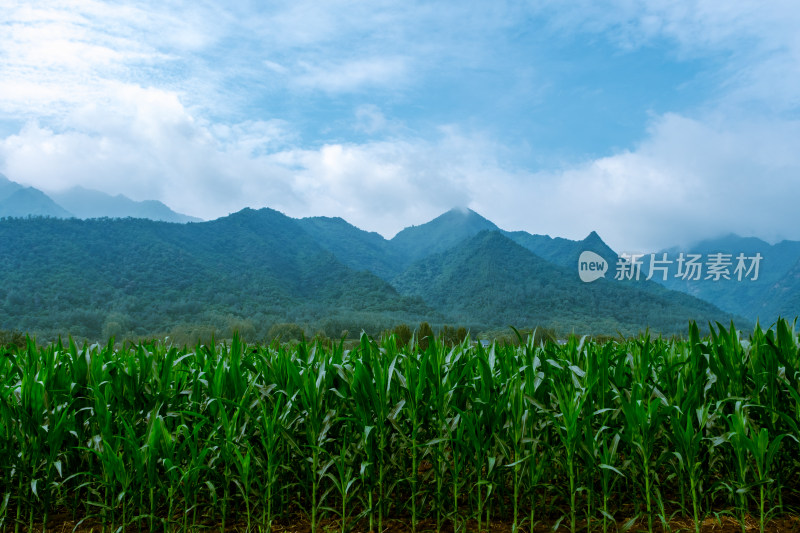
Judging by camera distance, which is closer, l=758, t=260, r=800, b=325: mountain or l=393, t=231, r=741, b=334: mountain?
l=758, t=260, r=800, b=325: mountain

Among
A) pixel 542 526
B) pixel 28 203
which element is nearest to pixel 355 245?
pixel 28 203

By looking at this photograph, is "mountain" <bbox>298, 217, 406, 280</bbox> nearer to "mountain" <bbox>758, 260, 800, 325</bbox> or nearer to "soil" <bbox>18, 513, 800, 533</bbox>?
"mountain" <bbox>758, 260, 800, 325</bbox>

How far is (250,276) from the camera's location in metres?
67.3

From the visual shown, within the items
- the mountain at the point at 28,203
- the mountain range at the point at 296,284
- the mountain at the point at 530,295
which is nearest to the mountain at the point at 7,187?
the mountain at the point at 28,203

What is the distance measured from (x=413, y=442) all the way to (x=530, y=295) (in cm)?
6582

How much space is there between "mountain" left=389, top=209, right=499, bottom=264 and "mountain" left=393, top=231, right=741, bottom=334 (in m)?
10.3

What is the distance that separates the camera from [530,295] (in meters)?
66.8

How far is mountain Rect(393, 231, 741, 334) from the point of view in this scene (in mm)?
62469

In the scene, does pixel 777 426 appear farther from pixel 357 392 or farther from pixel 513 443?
pixel 357 392

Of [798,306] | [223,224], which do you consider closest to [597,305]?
[798,306]

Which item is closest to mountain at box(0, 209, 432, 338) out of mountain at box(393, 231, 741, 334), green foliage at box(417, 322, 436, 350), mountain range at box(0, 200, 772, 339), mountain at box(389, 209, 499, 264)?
mountain range at box(0, 200, 772, 339)

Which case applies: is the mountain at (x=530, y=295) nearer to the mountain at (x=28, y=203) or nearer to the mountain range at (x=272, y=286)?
the mountain range at (x=272, y=286)

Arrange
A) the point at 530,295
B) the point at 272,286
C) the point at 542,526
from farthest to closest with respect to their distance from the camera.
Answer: the point at 530,295, the point at 272,286, the point at 542,526

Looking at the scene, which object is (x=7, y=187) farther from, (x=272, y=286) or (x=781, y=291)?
(x=781, y=291)
